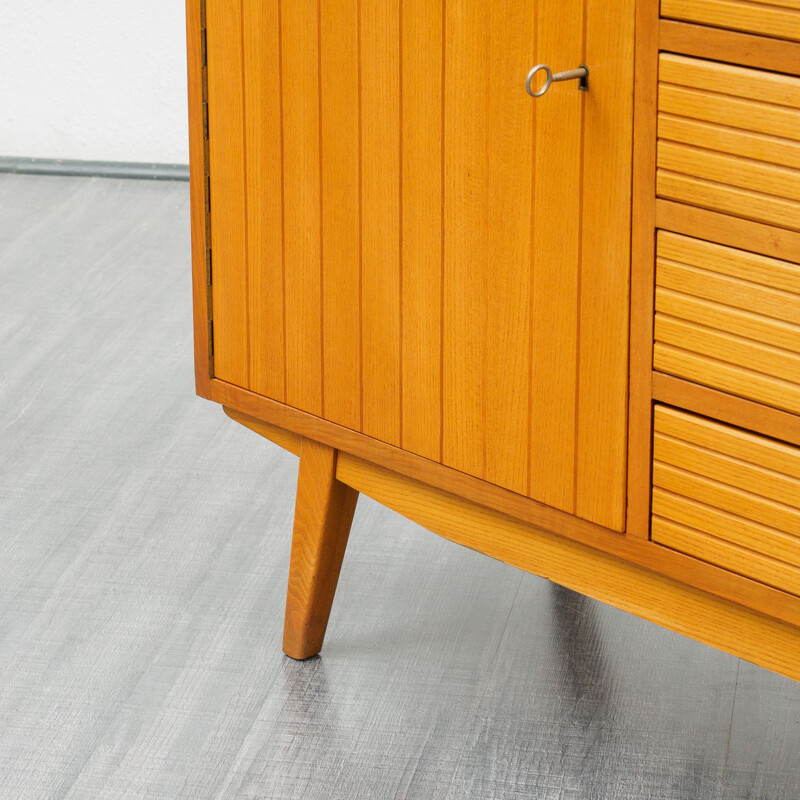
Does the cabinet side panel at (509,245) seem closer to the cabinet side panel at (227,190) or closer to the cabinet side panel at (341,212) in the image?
the cabinet side panel at (341,212)

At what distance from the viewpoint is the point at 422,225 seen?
951 mm

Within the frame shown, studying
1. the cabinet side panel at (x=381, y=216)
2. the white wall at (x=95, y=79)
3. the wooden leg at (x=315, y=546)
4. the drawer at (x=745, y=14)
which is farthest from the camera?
the white wall at (x=95, y=79)

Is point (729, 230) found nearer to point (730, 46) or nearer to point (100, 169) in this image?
point (730, 46)

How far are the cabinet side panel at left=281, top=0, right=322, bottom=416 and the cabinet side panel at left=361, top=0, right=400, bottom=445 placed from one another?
0.17ft

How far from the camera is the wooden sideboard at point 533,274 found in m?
0.77

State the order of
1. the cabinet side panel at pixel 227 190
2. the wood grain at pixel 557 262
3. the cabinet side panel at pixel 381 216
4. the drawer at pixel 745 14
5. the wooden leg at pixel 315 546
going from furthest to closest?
the wooden leg at pixel 315 546
the cabinet side panel at pixel 227 190
the cabinet side panel at pixel 381 216
the wood grain at pixel 557 262
the drawer at pixel 745 14

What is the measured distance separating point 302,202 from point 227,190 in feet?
0.30

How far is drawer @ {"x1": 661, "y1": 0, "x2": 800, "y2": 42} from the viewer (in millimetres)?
708

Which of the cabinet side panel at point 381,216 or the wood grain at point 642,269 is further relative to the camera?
the cabinet side panel at point 381,216

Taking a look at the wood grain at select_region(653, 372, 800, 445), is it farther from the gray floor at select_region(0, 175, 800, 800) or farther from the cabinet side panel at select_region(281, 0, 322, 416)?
the gray floor at select_region(0, 175, 800, 800)

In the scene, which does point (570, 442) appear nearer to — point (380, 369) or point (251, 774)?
point (380, 369)

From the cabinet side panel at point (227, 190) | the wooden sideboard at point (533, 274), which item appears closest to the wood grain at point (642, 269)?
the wooden sideboard at point (533, 274)

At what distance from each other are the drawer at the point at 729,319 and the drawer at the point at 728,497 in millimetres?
34

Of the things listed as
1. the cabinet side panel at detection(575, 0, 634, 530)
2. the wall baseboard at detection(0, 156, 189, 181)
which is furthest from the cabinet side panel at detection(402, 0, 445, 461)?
the wall baseboard at detection(0, 156, 189, 181)
